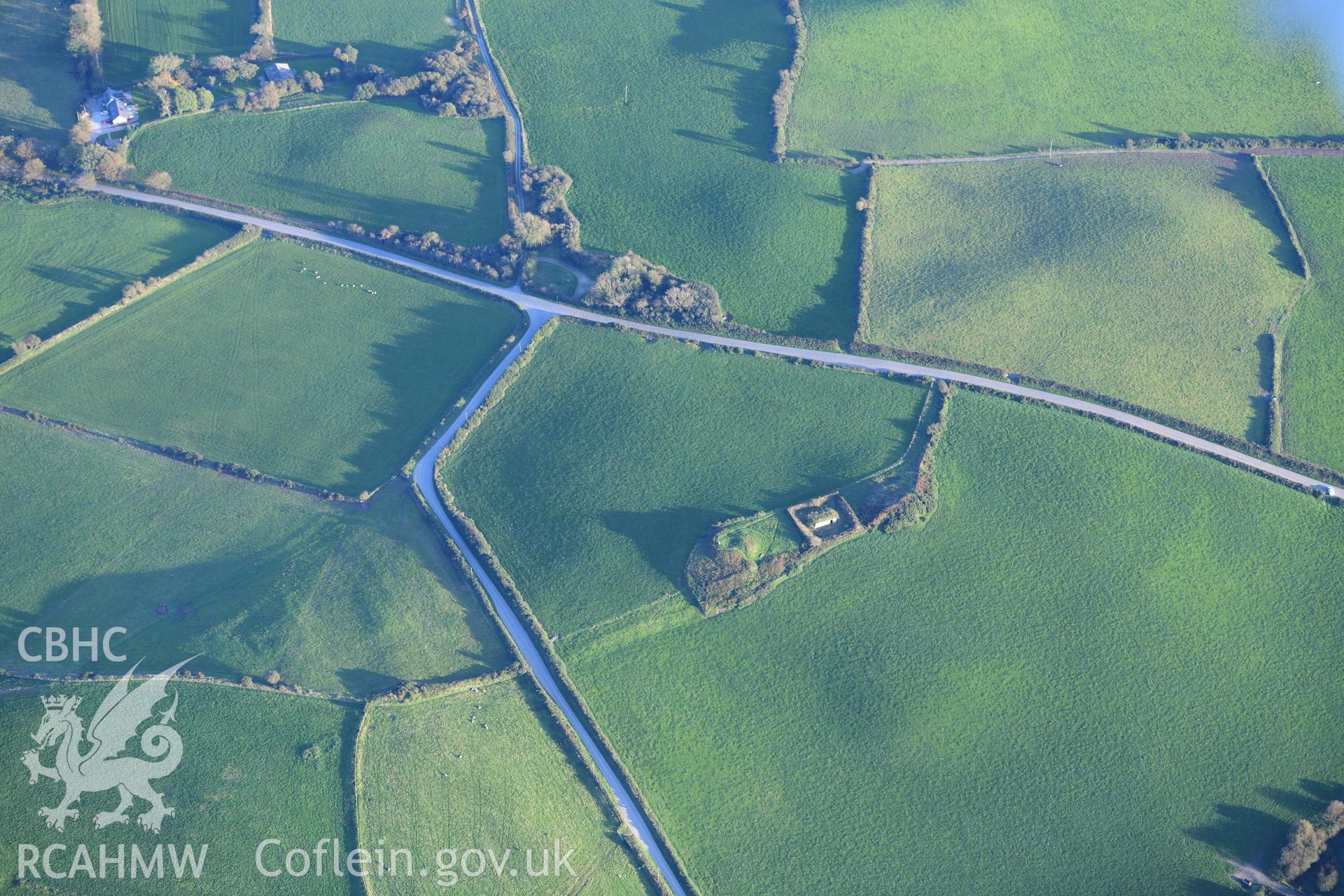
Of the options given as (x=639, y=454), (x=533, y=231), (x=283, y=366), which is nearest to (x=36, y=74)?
(x=283, y=366)

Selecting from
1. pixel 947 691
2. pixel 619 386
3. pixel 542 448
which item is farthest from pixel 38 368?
pixel 947 691

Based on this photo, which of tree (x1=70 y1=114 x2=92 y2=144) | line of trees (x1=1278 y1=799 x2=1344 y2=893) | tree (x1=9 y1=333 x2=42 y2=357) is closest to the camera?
line of trees (x1=1278 y1=799 x2=1344 y2=893)

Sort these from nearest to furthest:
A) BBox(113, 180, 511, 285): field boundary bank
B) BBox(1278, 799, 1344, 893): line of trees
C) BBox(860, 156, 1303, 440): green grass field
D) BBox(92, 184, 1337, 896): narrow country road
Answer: BBox(1278, 799, 1344, 893): line of trees < BBox(92, 184, 1337, 896): narrow country road < BBox(860, 156, 1303, 440): green grass field < BBox(113, 180, 511, 285): field boundary bank

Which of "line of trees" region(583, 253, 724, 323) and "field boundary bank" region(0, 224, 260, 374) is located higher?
"line of trees" region(583, 253, 724, 323)

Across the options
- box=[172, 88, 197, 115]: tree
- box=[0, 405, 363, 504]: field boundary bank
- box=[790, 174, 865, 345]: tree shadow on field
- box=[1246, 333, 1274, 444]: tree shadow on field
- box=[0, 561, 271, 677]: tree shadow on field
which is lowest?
box=[0, 561, 271, 677]: tree shadow on field

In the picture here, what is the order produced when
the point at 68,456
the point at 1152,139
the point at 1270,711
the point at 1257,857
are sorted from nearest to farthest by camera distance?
1. the point at 1257,857
2. the point at 1270,711
3. the point at 68,456
4. the point at 1152,139

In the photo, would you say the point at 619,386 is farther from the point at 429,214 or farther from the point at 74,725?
the point at 74,725

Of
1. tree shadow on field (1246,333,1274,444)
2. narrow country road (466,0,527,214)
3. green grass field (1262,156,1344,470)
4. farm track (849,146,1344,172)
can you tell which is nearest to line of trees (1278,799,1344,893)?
green grass field (1262,156,1344,470)

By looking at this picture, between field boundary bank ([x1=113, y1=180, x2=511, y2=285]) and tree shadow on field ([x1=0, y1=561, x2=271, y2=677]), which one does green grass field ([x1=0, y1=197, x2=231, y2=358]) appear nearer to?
field boundary bank ([x1=113, y1=180, x2=511, y2=285])
